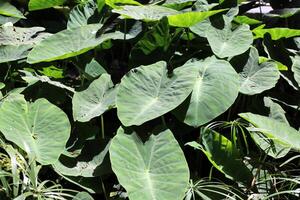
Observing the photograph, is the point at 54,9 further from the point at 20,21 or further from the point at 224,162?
the point at 224,162

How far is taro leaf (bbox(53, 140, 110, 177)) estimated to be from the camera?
1911 millimetres

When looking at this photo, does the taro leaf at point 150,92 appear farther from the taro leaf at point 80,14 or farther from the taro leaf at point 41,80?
the taro leaf at point 80,14

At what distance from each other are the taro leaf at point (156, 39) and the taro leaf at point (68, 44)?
122mm

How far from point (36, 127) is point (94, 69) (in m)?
0.44

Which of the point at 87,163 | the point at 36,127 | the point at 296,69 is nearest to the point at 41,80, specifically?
the point at 36,127

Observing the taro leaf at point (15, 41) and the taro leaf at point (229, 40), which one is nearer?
the taro leaf at point (229, 40)

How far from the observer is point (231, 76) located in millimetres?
2010

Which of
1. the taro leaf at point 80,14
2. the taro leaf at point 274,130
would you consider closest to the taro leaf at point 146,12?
the taro leaf at point 80,14

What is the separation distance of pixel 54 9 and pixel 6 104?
129 cm

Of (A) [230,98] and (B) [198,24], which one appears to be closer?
(A) [230,98]

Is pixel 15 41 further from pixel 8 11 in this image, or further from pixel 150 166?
pixel 150 166

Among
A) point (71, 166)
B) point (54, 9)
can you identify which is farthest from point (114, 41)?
point (71, 166)

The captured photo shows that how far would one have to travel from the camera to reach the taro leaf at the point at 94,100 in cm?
198

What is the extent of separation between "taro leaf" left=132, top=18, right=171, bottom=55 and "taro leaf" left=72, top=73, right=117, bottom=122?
228 millimetres
